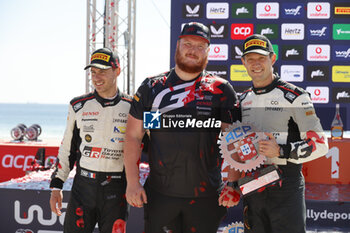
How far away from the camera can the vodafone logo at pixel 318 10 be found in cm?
497

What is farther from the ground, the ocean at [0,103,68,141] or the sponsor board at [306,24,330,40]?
the sponsor board at [306,24,330,40]

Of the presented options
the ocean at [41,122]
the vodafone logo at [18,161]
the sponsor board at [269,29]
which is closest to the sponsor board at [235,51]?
the sponsor board at [269,29]

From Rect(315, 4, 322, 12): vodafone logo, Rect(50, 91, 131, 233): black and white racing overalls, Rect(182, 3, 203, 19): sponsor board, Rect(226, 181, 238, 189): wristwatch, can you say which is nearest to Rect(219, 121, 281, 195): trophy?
Rect(226, 181, 238, 189): wristwatch

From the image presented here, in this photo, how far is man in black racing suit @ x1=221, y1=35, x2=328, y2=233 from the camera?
204cm

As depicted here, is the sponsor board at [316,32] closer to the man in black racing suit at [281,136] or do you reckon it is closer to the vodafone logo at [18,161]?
the man in black racing suit at [281,136]

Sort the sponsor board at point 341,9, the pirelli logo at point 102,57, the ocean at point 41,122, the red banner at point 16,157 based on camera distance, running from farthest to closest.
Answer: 1. the ocean at point 41,122
2. the red banner at point 16,157
3. the sponsor board at point 341,9
4. the pirelli logo at point 102,57

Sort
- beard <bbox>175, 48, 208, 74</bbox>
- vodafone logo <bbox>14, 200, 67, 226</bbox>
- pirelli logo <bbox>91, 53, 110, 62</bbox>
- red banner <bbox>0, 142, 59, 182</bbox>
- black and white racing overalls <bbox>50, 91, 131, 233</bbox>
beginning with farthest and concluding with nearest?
1. red banner <bbox>0, 142, 59, 182</bbox>
2. vodafone logo <bbox>14, 200, 67, 226</bbox>
3. pirelli logo <bbox>91, 53, 110, 62</bbox>
4. black and white racing overalls <bbox>50, 91, 131, 233</bbox>
5. beard <bbox>175, 48, 208, 74</bbox>

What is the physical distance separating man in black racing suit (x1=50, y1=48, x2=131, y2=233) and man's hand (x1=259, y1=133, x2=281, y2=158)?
96cm

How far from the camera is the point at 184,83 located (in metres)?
2.13

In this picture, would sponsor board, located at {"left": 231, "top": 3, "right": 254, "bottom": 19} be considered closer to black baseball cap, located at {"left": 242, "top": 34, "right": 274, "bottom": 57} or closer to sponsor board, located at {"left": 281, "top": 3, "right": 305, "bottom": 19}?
sponsor board, located at {"left": 281, "top": 3, "right": 305, "bottom": 19}

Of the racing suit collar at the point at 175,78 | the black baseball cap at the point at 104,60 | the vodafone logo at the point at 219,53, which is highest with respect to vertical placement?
the vodafone logo at the point at 219,53

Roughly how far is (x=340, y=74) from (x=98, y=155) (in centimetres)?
413

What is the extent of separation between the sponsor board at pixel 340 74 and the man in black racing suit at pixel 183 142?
139 inches

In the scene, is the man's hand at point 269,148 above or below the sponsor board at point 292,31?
below
